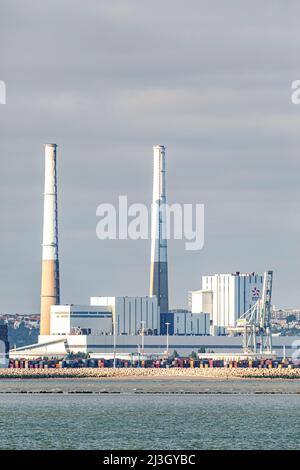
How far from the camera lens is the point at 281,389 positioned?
178 metres

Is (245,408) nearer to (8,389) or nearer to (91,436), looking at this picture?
(91,436)

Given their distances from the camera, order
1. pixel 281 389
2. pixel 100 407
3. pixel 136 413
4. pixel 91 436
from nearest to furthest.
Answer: pixel 91 436 → pixel 136 413 → pixel 100 407 → pixel 281 389

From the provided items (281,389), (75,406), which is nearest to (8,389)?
(281,389)

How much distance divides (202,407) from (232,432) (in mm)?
29304

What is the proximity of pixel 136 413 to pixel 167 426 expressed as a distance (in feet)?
48.0

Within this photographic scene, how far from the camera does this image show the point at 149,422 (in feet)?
378

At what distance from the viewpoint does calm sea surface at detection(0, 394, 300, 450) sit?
97.7 metres

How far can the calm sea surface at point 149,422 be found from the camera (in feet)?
320

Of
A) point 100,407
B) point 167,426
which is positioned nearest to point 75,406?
point 100,407

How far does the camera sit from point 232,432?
10550 cm

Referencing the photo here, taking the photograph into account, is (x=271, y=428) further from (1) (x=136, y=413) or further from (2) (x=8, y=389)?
(2) (x=8, y=389)
